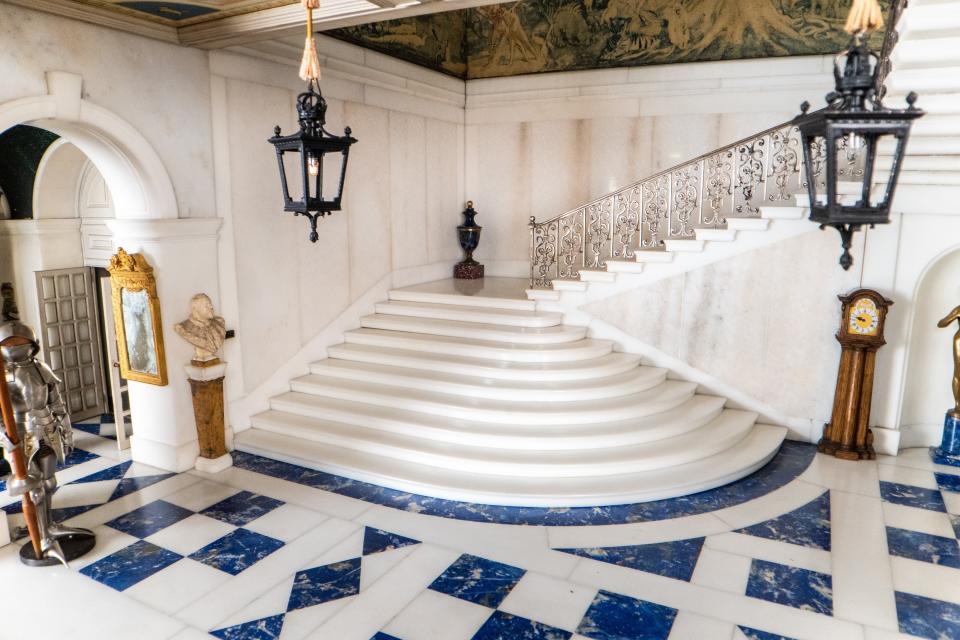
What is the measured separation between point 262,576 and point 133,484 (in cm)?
232

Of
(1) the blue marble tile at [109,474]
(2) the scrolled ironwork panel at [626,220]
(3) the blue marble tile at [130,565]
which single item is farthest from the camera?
(2) the scrolled ironwork panel at [626,220]

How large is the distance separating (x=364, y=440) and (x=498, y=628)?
2.84 meters

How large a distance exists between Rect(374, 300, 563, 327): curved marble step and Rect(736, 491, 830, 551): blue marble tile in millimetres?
3456

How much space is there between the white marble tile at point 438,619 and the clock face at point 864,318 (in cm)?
484

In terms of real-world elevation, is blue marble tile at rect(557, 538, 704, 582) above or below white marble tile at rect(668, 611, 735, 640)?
above

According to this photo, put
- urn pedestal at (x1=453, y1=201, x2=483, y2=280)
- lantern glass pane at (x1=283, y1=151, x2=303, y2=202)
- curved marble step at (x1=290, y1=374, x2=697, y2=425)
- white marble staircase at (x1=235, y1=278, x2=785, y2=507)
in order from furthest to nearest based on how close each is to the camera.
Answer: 1. urn pedestal at (x1=453, y1=201, x2=483, y2=280)
2. lantern glass pane at (x1=283, y1=151, x2=303, y2=202)
3. curved marble step at (x1=290, y1=374, x2=697, y2=425)
4. white marble staircase at (x1=235, y1=278, x2=785, y2=507)

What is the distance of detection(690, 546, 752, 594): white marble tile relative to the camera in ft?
14.1

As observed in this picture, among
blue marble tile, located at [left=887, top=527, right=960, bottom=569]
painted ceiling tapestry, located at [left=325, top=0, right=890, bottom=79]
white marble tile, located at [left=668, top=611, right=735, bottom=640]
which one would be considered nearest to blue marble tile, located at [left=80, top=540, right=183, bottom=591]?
white marble tile, located at [left=668, top=611, right=735, bottom=640]

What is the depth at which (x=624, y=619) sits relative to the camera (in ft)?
13.0

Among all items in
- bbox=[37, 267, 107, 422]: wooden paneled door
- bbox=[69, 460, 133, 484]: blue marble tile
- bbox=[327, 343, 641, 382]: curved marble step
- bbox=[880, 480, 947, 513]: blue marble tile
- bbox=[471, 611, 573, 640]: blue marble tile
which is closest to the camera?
bbox=[471, 611, 573, 640]: blue marble tile

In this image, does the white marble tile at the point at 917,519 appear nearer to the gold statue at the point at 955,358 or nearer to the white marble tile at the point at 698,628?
the gold statue at the point at 955,358

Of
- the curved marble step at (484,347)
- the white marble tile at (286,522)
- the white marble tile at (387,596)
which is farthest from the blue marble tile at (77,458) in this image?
the white marble tile at (387,596)

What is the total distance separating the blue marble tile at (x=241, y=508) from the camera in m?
5.25

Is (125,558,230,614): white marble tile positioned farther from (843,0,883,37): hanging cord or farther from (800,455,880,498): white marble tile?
(800,455,880,498): white marble tile
